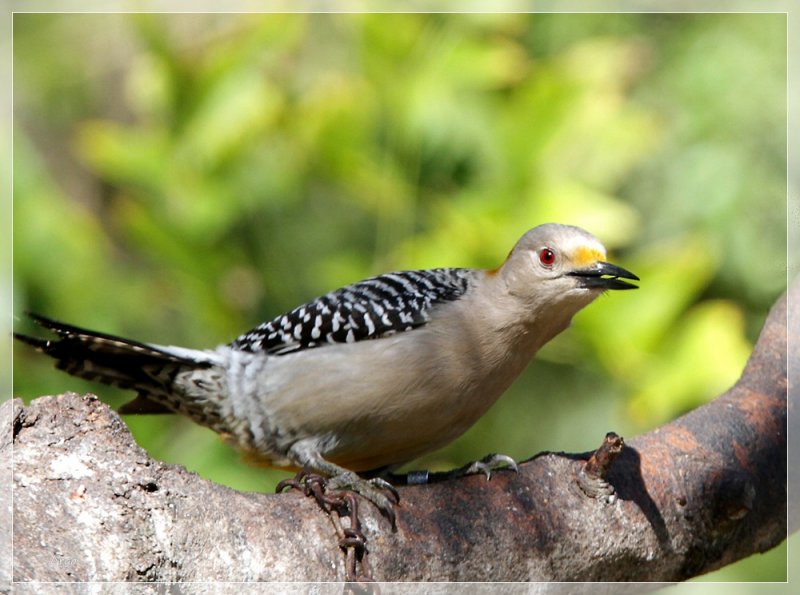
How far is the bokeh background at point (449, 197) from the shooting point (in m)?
5.89

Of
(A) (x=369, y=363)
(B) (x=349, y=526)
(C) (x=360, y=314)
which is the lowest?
(B) (x=349, y=526)

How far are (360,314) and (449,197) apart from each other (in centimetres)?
184

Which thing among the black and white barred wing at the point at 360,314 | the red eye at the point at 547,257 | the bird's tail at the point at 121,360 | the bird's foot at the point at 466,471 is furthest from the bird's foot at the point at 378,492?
the red eye at the point at 547,257

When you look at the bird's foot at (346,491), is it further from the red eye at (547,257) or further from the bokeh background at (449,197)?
the bokeh background at (449,197)

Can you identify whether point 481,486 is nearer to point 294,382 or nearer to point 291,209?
point 294,382

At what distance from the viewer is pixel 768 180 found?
6273 millimetres

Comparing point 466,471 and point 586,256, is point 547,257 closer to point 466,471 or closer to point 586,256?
point 586,256

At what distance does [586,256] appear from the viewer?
431cm

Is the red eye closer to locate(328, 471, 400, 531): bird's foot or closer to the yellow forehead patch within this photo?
the yellow forehead patch

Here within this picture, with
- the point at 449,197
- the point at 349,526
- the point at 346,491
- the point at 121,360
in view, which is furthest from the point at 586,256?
the point at 121,360

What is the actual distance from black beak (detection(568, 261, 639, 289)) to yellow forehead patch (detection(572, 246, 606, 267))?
28 millimetres

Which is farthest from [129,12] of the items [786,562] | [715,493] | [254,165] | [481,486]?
[786,562]

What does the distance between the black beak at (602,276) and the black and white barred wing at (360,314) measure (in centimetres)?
67

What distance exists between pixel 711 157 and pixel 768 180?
45 cm
